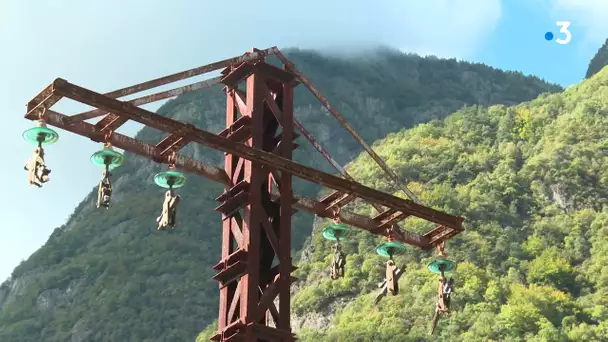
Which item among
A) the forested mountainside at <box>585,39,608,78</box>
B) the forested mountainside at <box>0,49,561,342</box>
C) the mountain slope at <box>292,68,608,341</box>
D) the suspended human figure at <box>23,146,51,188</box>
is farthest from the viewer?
the forested mountainside at <box>585,39,608,78</box>

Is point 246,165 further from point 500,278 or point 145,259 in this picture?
point 145,259

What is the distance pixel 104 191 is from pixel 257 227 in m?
1.84

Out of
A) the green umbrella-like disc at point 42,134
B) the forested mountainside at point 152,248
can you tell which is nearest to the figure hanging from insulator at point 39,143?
the green umbrella-like disc at point 42,134

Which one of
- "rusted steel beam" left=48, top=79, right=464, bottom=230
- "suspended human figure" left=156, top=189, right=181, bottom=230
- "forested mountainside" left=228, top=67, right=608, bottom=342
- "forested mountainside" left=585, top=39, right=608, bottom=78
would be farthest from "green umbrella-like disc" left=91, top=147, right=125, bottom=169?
"forested mountainside" left=585, top=39, right=608, bottom=78

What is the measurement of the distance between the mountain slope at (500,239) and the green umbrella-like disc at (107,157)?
65198 mm

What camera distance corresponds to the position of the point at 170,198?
16.8 meters

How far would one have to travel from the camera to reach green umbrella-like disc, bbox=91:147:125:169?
16.8 meters

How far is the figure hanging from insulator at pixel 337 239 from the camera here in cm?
1816

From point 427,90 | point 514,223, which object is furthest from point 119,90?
point 427,90

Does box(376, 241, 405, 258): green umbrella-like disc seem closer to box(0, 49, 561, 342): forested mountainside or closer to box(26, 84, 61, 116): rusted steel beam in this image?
box(26, 84, 61, 116): rusted steel beam

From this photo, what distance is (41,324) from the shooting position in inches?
4769

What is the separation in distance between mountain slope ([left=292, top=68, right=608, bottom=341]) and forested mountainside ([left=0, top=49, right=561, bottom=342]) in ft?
14.0

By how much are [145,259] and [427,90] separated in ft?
231

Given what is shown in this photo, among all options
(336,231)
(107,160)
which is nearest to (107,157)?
(107,160)
